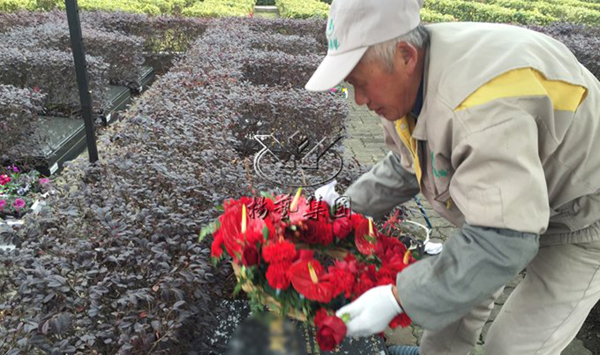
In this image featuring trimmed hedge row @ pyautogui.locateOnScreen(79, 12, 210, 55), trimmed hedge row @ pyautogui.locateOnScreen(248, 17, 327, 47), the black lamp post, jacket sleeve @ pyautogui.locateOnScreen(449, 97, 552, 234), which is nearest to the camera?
jacket sleeve @ pyautogui.locateOnScreen(449, 97, 552, 234)

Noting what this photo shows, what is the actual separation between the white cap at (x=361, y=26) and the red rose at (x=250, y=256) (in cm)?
65

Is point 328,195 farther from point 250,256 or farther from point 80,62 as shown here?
point 80,62

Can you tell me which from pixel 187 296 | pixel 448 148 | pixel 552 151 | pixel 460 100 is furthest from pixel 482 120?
pixel 187 296

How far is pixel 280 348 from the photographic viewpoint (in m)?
2.17

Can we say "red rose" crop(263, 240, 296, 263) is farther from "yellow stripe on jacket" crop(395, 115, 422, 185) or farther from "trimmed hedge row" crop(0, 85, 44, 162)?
"trimmed hedge row" crop(0, 85, 44, 162)

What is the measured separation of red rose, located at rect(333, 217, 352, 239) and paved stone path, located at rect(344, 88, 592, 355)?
145 centimetres

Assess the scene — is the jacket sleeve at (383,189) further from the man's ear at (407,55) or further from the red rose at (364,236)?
the man's ear at (407,55)

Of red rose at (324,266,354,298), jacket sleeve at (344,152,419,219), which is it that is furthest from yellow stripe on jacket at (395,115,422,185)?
red rose at (324,266,354,298)

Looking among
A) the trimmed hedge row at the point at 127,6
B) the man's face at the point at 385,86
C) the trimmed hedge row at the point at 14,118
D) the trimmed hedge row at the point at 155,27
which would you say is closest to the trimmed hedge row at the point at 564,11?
the trimmed hedge row at the point at 127,6

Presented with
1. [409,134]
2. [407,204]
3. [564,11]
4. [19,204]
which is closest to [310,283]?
[409,134]

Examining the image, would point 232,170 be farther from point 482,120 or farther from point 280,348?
point 482,120

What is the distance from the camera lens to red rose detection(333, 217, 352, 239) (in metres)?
1.93

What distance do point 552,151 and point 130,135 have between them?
9.04ft

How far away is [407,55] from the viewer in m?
1.45
